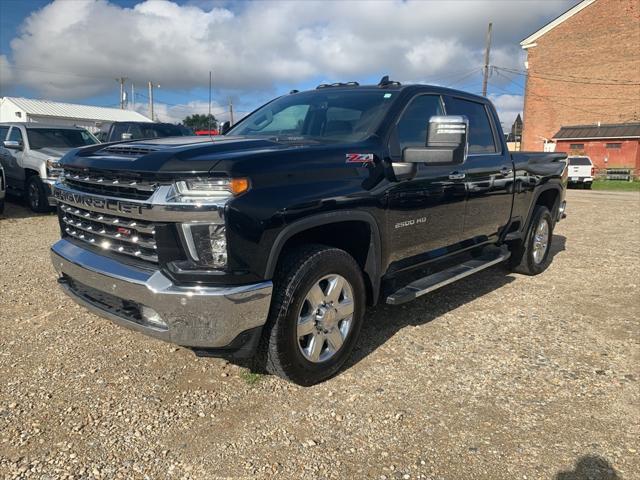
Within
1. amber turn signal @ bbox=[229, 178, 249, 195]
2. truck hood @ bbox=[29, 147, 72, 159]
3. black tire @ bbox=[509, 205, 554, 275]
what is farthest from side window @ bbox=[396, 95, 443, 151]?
truck hood @ bbox=[29, 147, 72, 159]

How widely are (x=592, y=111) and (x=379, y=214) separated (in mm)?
36814

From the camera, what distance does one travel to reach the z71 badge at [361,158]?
3156 millimetres

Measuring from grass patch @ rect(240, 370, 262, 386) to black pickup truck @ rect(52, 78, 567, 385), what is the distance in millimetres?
78

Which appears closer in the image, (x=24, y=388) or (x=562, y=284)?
(x=24, y=388)

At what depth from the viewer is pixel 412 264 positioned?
12.5 ft

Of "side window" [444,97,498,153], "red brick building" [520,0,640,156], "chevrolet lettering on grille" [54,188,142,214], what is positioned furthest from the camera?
"red brick building" [520,0,640,156]

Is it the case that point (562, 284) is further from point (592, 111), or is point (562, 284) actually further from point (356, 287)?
point (592, 111)

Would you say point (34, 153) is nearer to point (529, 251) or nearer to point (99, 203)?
point (99, 203)

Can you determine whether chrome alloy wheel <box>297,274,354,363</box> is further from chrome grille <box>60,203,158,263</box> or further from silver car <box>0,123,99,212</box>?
silver car <box>0,123,99,212</box>

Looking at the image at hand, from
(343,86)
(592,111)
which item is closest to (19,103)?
(592,111)

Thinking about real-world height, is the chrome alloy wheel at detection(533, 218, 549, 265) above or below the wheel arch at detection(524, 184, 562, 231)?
below

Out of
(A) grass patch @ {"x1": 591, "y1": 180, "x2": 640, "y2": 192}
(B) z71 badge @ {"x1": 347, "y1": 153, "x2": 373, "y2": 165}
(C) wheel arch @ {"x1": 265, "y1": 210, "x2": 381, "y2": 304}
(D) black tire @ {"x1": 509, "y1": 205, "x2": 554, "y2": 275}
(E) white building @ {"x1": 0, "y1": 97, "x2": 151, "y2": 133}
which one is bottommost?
(A) grass patch @ {"x1": 591, "y1": 180, "x2": 640, "y2": 192}

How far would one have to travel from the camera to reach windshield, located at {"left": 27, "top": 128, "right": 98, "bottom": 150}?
1018 centimetres

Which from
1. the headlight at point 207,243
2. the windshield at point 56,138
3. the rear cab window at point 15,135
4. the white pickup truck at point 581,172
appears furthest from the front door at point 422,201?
the white pickup truck at point 581,172
